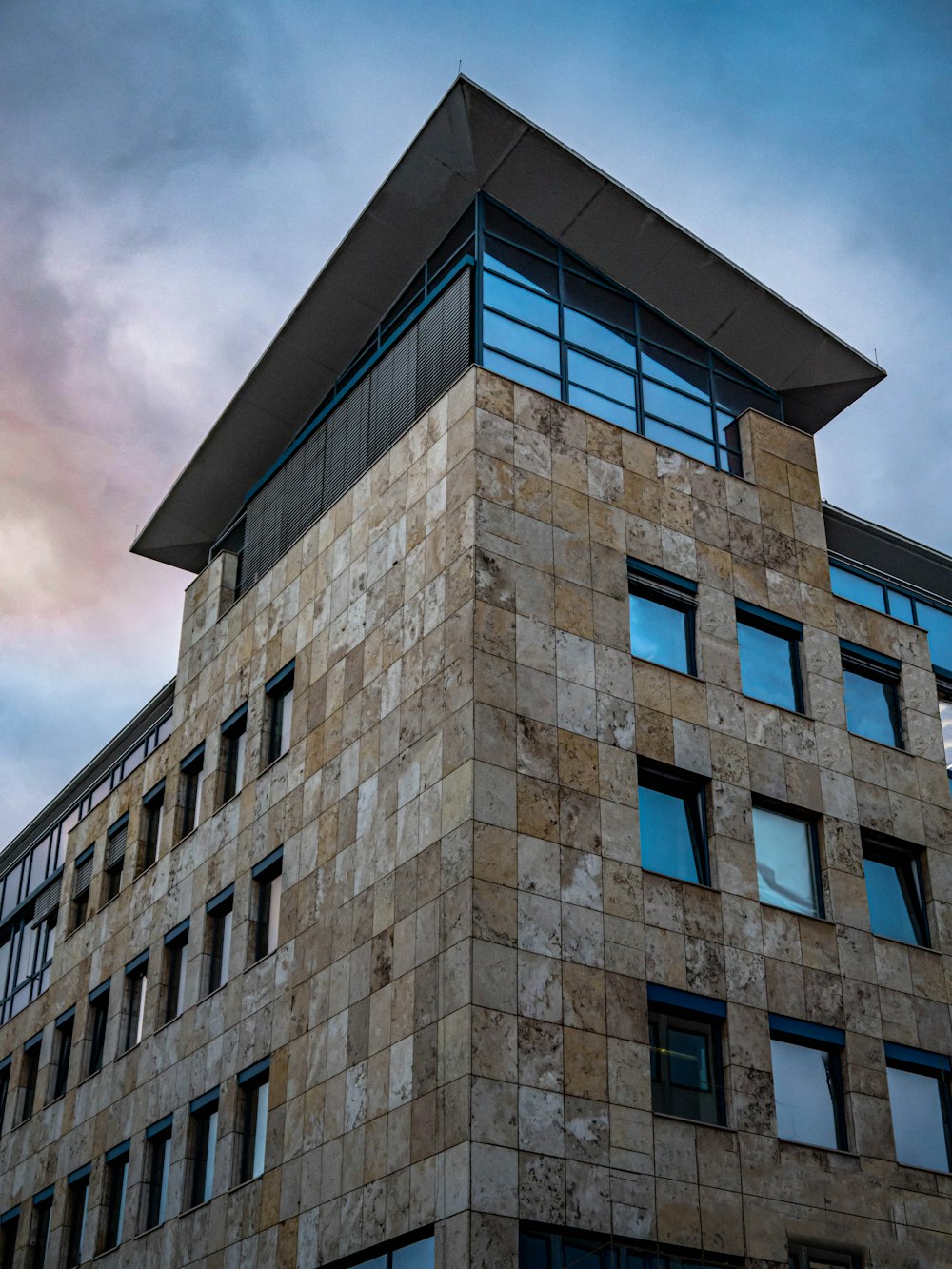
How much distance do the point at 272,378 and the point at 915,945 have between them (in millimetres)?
20948

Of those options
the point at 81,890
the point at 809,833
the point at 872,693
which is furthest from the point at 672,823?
the point at 81,890

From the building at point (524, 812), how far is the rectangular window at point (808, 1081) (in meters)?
0.09

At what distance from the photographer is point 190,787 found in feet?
130

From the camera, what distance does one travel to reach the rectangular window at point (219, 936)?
3472 cm

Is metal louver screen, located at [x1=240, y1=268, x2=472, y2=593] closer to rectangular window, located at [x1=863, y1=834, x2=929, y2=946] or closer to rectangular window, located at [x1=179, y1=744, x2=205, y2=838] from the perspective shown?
rectangular window, located at [x1=179, y1=744, x2=205, y2=838]

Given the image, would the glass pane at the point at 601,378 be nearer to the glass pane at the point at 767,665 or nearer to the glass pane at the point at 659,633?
the glass pane at the point at 659,633

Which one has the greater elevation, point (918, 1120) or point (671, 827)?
point (671, 827)

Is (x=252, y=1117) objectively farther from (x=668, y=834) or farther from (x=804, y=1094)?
(x=804, y=1094)

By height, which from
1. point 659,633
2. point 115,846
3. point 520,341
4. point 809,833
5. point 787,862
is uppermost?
point 520,341

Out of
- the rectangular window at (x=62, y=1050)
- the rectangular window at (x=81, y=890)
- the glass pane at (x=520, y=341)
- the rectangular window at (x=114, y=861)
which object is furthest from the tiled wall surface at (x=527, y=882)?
the rectangular window at (x=81, y=890)

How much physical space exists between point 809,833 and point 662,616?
534cm

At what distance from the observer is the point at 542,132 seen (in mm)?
34875

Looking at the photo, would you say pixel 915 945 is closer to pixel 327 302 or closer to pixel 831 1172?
pixel 831 1172

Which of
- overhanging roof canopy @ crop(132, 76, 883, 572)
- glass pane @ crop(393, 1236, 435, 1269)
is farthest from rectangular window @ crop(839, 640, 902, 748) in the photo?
glass pane @ crop(393, 1236, 435, 1269)
